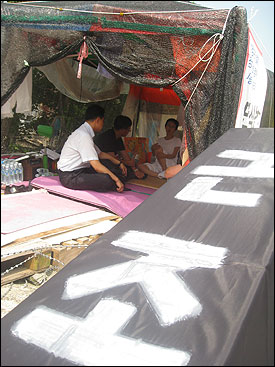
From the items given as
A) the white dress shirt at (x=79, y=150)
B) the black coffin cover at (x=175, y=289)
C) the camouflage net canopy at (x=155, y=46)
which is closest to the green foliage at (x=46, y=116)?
the white dress shirt at (x=79, y=150)

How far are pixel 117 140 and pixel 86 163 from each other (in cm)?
110

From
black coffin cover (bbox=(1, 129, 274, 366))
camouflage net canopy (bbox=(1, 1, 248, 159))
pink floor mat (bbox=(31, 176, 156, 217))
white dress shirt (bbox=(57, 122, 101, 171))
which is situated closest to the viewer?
black coffin cover (bbox=(1, 129, 274, 366))

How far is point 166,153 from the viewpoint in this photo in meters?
6.80

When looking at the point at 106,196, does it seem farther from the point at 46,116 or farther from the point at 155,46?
the point at 46,116

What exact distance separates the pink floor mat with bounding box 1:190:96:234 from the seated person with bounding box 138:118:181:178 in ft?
6.60

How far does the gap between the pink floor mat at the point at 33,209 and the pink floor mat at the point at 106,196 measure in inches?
3.5

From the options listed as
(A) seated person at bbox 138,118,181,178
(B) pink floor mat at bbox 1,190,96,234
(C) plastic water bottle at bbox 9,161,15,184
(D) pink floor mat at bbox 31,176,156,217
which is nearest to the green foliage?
(A) seated person at bbox 138,118,181,178

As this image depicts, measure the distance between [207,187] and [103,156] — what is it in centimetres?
375

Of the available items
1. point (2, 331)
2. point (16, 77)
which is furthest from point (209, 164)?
point (16, 77)

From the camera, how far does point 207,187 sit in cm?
188

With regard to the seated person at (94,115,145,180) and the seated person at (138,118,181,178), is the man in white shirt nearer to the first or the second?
the seated person at (94,115,145,180)

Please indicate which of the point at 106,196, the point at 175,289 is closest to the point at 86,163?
the point at 106,196

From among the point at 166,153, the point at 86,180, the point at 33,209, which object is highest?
the point at 166,153

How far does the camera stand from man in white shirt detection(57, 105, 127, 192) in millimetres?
4785
